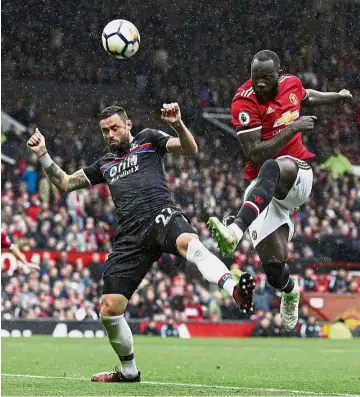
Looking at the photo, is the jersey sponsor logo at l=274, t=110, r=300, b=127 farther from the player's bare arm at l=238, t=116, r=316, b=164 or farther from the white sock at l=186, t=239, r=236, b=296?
the white sock at l=186, t=239, r=236, b=296

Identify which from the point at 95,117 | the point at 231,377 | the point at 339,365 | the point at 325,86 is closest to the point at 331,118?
the point at 325,86

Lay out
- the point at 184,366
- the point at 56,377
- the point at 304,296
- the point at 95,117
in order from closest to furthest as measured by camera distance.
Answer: the point at 56,377
the point at 184,366
the point at 304,296
the point at 95,117

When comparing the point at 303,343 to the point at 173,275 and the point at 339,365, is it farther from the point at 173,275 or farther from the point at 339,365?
the point at 339,365

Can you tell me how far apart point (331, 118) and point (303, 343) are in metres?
12.9

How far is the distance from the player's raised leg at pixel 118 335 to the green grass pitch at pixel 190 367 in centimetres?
19

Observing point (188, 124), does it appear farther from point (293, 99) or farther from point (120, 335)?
point (120, 335)

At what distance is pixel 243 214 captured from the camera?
9641mm

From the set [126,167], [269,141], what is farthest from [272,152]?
[126,167]

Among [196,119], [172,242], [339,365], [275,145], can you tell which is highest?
[196,119]

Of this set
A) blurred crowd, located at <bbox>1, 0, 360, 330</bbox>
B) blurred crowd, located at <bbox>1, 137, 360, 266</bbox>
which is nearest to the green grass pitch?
blurred crowd, located at <bbox>1, 0, 360, 330</bbox>

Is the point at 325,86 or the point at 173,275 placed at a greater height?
the point at 325,86

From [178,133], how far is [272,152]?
1328 mm

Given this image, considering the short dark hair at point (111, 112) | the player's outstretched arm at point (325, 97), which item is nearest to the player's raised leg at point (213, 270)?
the short dark hair at point (111, 112)

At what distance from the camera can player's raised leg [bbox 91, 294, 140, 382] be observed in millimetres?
9805
